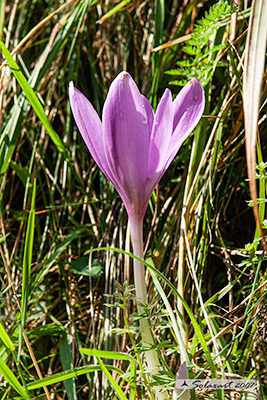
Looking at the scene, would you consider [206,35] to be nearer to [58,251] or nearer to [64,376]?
[58,251]

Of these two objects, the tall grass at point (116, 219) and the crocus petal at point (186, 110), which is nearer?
the crocus petal at point (186, 110)

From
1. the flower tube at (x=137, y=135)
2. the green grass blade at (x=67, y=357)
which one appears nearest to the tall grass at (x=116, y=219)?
the green grass blade at (x=67, y=357)

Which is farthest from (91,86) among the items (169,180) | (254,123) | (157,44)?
(254,123)

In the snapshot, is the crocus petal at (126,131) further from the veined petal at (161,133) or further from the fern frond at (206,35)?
the fern frond at (206,35)

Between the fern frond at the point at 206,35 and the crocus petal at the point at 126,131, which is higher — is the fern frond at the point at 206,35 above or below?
above

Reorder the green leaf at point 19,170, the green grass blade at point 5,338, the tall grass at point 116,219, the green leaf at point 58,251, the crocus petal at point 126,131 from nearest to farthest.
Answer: the crocus petal at point 126,131 → the green grass blade at point 5,338 → the tall grass at point 116,219 → the green leaf at point 58,251 → the green leaf at point 19,170

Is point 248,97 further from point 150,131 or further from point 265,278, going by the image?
point 265,278
